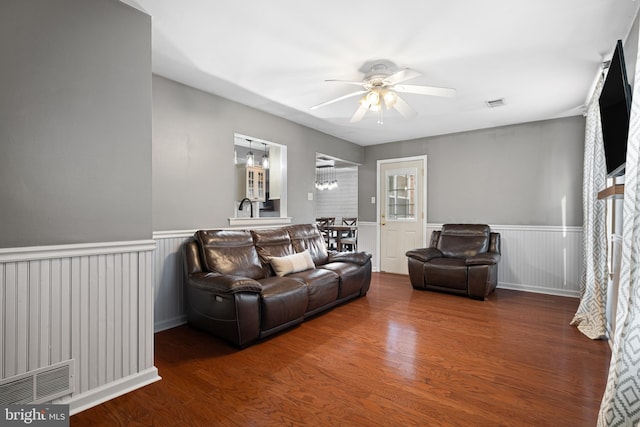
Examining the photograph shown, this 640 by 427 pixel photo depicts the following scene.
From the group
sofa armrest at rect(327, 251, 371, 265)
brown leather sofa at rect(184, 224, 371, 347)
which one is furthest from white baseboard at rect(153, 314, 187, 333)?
sofa armrest at rect(327, 251, 371, 265)

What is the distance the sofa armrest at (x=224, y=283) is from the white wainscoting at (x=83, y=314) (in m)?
0.55

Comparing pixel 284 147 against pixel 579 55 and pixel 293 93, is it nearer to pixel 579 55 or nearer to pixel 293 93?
pixel 293 93

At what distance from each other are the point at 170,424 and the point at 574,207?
531 centimetres

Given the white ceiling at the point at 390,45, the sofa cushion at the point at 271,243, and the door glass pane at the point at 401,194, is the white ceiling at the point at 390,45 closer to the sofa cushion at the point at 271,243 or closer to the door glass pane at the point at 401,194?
the sofa cushion at the point at 271,243

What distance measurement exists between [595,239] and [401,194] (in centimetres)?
315

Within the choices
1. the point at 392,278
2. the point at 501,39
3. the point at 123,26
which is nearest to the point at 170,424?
the point at 123,26

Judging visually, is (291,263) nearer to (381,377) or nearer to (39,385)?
(381,377)

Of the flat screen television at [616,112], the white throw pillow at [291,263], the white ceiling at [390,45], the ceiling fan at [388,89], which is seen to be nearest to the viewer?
the flat screen television at [616,112]

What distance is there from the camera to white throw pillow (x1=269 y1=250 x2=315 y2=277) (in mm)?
3559

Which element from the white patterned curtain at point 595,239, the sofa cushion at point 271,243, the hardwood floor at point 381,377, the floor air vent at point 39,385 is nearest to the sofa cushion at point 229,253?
the sofa cushion at point 271,243

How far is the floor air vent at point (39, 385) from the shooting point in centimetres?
165

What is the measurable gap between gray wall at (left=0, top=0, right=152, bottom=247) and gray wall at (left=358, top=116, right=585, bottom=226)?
472 centimetres

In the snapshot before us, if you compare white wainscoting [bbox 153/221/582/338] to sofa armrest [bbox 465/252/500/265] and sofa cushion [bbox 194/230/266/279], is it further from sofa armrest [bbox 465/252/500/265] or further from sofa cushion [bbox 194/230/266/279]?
sofa armrest [bbox 465/252/500/265]

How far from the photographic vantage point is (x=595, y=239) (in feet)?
10.4
